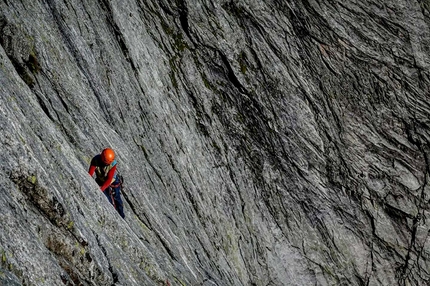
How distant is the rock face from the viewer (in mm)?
21156

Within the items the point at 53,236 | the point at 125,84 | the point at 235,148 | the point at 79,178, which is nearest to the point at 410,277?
the point at 235,148

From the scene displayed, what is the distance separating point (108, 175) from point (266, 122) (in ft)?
48.7

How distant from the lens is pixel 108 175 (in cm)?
1577

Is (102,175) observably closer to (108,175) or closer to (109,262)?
(108,175)

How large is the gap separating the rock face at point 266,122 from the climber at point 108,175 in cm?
189

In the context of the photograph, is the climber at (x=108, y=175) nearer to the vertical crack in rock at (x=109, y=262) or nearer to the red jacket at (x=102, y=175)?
the red jacket at (x=102, y=175)

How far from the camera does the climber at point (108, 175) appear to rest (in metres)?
15.3

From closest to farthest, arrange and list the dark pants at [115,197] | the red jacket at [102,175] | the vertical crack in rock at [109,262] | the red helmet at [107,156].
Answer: the vertical crack in rock at [109,262]
the red helmet at [107,156]
the red jacket at [102,175]
the dark pants at [115,197]

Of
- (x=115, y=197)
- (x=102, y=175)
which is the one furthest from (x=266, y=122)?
(x=102, y=175)

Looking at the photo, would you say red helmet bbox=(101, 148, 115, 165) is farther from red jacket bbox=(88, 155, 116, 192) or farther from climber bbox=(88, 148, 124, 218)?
red jacket bbox=(88, 155, 116, 192)

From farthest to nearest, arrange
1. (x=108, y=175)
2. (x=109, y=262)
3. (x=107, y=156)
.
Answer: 1. (x=108, y=175)
2. (x=107, y=156)
3. (x=109, y=262)

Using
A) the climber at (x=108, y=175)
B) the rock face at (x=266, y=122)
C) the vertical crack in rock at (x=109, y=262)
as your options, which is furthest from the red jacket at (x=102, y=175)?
the vertical crack in rock at (x=109, y=262)

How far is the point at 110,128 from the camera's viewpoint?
1989cm

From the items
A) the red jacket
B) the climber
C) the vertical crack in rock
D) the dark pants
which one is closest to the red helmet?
the climber
